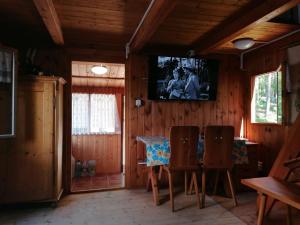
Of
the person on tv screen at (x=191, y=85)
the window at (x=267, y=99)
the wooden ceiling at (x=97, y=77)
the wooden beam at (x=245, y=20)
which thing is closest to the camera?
the wooden beam at (x=245, y=20)

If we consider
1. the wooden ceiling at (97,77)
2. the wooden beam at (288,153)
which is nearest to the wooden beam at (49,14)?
the wooden ceiling at (97,77)

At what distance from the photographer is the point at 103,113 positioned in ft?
16.6

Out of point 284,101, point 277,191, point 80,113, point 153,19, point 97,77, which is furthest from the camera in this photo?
point 80,113

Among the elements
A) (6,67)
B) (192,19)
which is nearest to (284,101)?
(192,19)

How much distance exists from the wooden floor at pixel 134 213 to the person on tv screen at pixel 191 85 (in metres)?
1.62

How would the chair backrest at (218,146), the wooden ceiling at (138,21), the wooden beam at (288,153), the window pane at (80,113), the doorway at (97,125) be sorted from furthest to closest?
the window pane at (80,113) < the doorway at (97,125) < the chair backrest at (218,146) < the wooden beam at (288,153) < the wooden ceiling at (138,21)

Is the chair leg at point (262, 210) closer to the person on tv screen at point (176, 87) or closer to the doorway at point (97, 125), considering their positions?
the person on tv screen at point (176, 87)

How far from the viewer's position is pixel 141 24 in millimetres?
2805

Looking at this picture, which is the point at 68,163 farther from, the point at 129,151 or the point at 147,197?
the point at 147,197

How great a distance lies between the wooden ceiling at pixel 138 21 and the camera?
A: 2326 millimetres

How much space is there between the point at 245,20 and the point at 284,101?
1463 millimetres

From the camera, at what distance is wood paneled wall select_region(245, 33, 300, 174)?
3.41 meters

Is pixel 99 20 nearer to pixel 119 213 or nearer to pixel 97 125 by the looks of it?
pixel 119 213

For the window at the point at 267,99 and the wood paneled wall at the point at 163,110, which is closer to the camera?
the window at the point at 267,99
